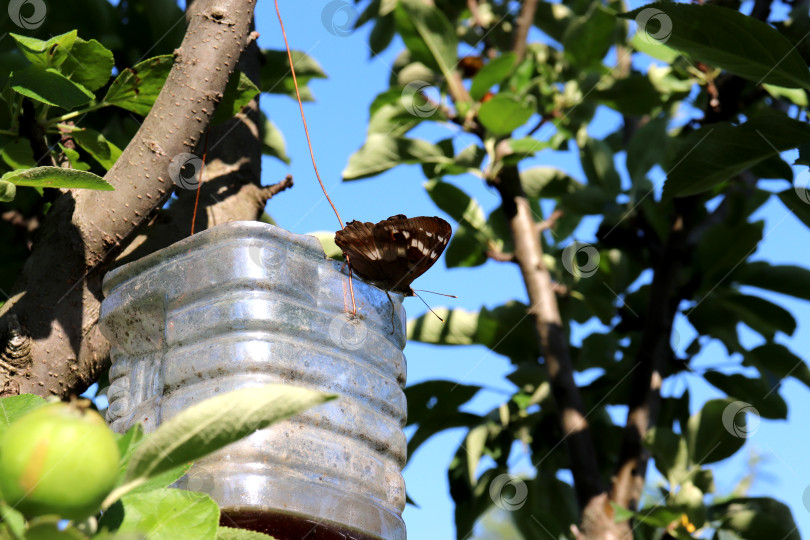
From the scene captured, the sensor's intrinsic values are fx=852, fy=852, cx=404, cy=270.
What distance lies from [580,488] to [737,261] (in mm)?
666

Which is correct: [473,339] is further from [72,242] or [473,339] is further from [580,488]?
[72,242]

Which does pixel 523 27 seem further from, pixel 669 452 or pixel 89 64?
pixel 89 64

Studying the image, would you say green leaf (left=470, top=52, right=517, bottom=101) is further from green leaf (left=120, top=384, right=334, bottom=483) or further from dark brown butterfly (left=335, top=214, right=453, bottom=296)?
green leaf (left=120, top=384, right=334, bottom=483)

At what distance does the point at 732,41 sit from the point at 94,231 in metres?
0.81

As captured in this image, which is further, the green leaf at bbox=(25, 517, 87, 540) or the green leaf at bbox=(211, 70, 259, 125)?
the green leaf at bbox=(211, 70, 259, 125)

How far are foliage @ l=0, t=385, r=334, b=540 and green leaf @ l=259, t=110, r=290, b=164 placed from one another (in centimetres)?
122

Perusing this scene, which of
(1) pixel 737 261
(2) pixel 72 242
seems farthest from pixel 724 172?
(2) pixel 72 242

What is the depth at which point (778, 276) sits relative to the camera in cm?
212

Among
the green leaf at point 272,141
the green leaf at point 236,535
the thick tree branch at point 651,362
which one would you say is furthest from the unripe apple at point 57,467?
the thick tree branch at point 651,362

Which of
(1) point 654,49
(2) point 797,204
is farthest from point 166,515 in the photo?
(1) point 654,49

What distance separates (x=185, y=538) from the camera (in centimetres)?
48

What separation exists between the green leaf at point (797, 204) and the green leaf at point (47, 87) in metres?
0.96

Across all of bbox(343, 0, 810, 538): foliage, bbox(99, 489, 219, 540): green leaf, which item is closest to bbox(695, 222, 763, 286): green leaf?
bbox(343, 0, 810, 538): foliage

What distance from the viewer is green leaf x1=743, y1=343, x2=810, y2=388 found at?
2125 millimetres
